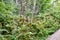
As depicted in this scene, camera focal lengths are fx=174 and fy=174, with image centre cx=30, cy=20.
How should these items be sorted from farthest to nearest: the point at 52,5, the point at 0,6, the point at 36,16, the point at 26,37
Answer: the point at 52,5, the point at 36,16, the point at 0,6, the point at 26,37

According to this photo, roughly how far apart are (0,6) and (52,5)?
82.9 inches

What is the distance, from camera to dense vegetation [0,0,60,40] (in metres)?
4.45

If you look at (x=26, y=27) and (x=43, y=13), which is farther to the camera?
(x=43, y=13)

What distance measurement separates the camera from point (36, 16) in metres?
5.32

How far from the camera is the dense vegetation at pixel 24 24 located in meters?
4.45

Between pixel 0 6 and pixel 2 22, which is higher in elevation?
pixel 0 6

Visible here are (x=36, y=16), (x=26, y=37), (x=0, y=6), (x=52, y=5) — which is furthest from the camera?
(x=52, y=5)

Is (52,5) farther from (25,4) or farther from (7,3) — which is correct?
(7,3)

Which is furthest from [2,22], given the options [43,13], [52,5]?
[52,5]

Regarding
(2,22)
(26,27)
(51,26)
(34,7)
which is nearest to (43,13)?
(34,7)

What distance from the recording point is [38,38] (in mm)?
4598

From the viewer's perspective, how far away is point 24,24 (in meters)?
4.77

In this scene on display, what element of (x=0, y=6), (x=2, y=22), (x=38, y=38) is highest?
(x=0, y=6)

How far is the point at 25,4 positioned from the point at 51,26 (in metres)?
1.20
